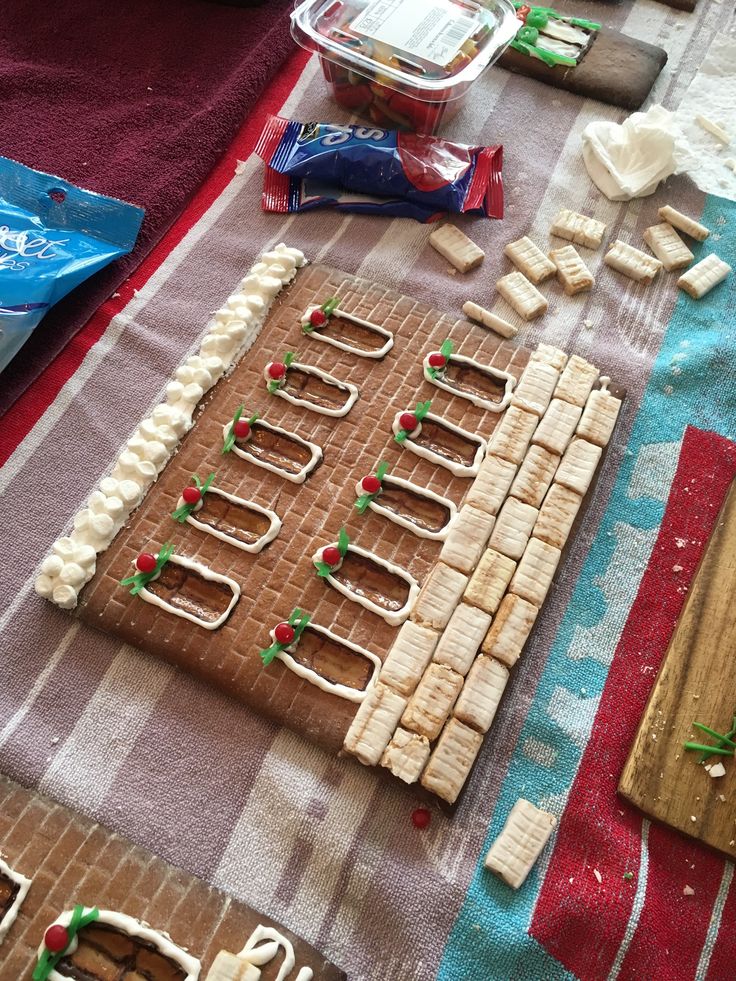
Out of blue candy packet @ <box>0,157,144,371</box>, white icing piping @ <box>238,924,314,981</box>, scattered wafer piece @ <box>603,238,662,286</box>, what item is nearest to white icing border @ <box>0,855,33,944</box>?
white icing piping @ <box>238,924,314,981</box>

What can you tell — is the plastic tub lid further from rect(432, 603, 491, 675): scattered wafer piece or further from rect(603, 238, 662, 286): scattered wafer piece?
rect(432, 603, 491, 675): scattered wafer piece

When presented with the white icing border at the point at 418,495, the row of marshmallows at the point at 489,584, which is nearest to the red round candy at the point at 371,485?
the white icing border at the point at 418,495

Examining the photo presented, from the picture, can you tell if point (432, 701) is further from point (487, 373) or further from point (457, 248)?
point (457, 248)

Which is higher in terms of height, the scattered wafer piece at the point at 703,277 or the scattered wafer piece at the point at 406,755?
the scattered wafer piece at the point at 703,277

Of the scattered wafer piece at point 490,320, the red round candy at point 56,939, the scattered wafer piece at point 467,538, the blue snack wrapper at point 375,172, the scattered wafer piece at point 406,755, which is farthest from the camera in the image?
the blue snack wrapper at point 375,172

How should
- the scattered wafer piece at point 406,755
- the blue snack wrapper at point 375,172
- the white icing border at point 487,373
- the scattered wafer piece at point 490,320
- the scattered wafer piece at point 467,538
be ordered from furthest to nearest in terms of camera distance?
the blue snack wrapper at point 375,172, the scattered wafer piece at point 490,320, the white icing border at point 487,373, the scattered wafer piece at point 467,538, the scattered wafer piece at point 406,755

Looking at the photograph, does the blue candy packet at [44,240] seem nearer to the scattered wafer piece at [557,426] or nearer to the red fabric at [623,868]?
the scattered wafer piece at [557,426]
